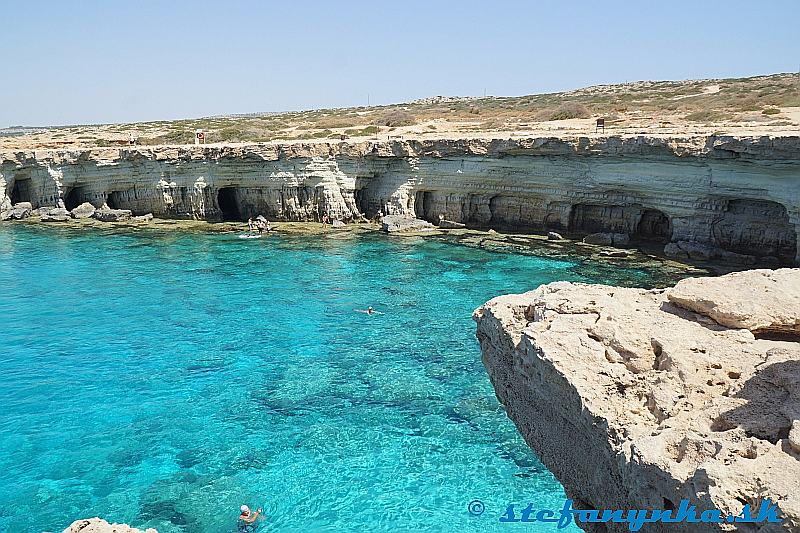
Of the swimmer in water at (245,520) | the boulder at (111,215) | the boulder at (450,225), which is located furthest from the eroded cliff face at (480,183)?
the swimmer in water at (245,520)

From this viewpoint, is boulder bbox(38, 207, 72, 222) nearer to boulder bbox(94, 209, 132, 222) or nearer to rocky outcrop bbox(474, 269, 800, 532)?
boulder bbox(94, 209, 132, 222)

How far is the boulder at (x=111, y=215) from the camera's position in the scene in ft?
107

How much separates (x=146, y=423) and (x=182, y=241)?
56.5 ft

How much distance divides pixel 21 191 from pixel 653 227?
1287 inches

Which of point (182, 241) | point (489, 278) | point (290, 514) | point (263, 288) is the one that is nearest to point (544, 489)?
point (290, 514)

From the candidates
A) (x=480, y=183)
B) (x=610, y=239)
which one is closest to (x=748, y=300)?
(x=610, y=239)

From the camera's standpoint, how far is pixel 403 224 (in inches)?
1164

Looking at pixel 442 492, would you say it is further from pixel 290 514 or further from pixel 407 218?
pixel 407 218

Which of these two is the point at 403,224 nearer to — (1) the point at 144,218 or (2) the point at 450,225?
(2) the point at 450,225

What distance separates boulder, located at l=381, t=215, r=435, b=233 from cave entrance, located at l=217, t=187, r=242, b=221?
29.1ft

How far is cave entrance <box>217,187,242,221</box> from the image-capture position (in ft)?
111

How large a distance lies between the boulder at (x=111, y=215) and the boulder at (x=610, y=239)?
22.6m

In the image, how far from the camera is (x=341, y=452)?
1167 cm

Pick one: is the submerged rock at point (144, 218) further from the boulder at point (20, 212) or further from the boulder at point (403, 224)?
the boulder at point (403, 224)
